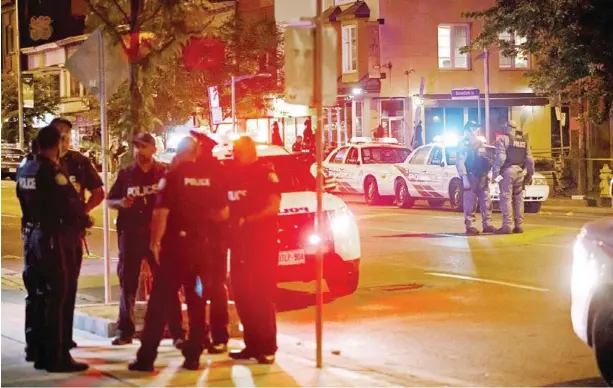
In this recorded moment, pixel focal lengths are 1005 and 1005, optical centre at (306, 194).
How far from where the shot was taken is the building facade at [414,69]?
39.8m

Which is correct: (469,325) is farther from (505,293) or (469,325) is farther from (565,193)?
(565,193)

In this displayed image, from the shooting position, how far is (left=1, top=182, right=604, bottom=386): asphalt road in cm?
822

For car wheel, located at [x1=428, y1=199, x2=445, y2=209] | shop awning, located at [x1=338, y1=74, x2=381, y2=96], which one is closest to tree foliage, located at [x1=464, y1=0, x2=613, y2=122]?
car wheel, located at [x1=428, y1=199, x2=445, y2=209]

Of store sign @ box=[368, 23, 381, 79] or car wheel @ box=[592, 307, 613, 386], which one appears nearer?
car wheel @ box=[592, 307, 613, 386]

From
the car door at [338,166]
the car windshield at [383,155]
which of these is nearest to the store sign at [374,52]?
the car door at [338,166]

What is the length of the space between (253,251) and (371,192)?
19.7 meters

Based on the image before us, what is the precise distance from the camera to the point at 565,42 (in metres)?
24.8

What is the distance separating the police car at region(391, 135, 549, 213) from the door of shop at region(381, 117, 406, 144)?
14.7 meters

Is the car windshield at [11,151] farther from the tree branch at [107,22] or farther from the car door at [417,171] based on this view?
the tree branch at [107,22]

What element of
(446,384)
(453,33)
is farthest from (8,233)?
(453,33)

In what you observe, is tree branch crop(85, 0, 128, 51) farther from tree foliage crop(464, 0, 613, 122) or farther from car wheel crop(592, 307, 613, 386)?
tree foliage crop(464, 0, 613, 122)

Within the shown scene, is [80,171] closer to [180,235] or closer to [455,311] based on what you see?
[180,235]

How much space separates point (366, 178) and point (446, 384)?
20.3 metres

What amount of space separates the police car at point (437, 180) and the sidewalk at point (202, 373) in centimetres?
1548
